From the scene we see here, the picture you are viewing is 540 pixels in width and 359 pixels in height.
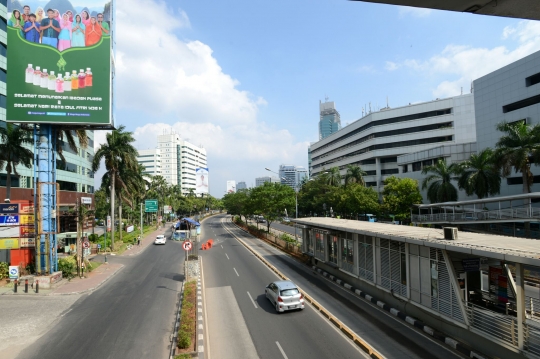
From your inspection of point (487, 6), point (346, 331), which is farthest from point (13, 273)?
point (487, 6)

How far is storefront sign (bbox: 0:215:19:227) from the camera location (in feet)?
87.4

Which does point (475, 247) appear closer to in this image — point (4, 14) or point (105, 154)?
point (105, 154)

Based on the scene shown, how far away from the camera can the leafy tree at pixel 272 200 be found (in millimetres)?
53500

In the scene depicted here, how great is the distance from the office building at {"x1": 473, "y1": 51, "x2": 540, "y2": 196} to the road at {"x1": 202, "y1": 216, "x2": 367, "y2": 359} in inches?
1526

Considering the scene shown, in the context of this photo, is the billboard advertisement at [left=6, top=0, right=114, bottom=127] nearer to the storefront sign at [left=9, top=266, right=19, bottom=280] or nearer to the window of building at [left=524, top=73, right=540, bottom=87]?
the storefront sign at [left=9, top=266, right=19, bottom=280]

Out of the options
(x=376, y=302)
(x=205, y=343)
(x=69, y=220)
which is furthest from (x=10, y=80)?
(x=376, y=302)

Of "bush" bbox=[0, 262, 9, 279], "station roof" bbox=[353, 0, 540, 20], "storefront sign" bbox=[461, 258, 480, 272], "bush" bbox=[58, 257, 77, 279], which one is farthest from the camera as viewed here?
"bush" bbox=[58, 257, 77, 279]

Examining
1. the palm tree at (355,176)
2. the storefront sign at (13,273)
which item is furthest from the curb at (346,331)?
the palm tree at (355,176)

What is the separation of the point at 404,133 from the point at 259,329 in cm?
7160

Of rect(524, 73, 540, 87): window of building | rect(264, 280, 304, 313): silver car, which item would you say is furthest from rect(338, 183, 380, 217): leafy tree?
rect(264, 280, 304, 313): silver car

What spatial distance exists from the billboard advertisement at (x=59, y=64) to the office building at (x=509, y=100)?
157 feet

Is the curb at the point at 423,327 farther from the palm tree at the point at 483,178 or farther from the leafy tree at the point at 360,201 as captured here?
the leafy tree at the point at 360,201

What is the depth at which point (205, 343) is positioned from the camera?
13633 mm

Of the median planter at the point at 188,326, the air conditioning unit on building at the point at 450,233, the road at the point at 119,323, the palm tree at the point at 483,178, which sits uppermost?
the palm tree at the point at 483,178
